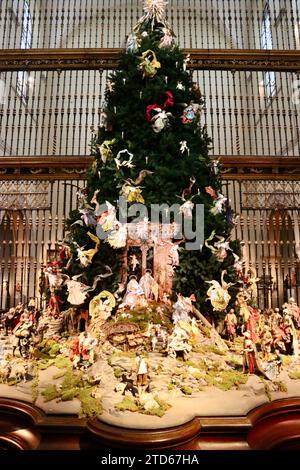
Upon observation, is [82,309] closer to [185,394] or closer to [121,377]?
[121,377]

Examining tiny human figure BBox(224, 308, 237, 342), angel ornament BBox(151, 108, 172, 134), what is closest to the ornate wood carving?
angel ornament BBox(151, 108, 172, 134)

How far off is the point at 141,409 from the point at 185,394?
499 mm

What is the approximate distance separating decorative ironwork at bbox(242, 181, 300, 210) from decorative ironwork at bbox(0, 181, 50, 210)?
412cm

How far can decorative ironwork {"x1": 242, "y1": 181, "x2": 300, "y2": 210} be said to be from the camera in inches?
317

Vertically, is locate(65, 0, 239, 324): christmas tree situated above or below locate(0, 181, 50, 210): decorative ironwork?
below

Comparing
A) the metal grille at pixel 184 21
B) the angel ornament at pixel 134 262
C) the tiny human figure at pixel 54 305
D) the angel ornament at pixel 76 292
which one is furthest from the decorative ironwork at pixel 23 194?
the angel ornament at pixel 134 262

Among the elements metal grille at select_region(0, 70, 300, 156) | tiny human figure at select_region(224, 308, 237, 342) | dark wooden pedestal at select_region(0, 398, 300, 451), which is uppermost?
metal grille at select_region(0, 70, 300, 156)

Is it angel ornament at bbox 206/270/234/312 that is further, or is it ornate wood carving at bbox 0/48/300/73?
ornate wood carving at bbox 0/48/300/73

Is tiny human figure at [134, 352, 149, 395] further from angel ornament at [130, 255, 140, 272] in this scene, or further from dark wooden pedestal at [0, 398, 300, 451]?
angel ornament at [130, 255, 140, 272]

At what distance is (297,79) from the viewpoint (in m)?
9.08

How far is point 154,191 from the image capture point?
5266 mm

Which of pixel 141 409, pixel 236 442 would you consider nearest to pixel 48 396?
pixel 141 409

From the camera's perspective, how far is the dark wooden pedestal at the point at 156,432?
2.37 meters

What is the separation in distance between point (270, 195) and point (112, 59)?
4313 millimetres
